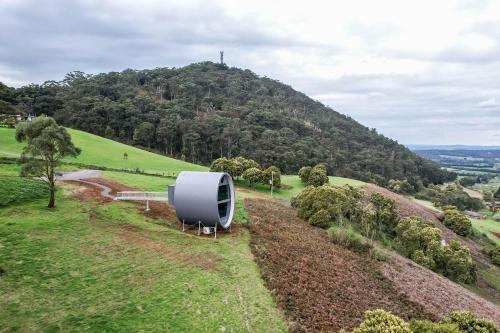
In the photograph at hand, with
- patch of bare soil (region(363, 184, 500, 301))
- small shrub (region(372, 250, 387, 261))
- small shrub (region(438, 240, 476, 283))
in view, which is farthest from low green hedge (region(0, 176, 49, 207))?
patch of bare soil (region(363, 184, 500, 301))

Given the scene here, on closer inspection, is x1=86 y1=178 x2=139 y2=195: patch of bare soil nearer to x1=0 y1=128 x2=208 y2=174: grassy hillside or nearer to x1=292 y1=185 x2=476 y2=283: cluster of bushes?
x1=0 y1=128 x2=208 y2=174: grassy hillside

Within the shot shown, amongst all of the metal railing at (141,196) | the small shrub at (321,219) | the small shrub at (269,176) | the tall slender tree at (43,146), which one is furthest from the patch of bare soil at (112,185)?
the small shrub at (269,176)

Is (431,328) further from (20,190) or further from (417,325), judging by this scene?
(20,190)

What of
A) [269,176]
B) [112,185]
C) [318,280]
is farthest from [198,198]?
[269,176]

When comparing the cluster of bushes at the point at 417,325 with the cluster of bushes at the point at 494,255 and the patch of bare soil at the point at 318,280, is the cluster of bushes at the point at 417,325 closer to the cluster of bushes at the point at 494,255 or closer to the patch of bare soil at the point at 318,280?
the patch of bare soil at the point at 318,280

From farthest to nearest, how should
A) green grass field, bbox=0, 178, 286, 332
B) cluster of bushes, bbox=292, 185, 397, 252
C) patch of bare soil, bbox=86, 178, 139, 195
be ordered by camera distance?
patch of bare soil, bbox=86, 178, 139, 195 < cluster of bushes, bbox=292, 185, 397, 252 < green grass field, bbox=0, 178, 286, 332

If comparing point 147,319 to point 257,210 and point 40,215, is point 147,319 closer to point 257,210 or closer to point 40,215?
point 40,215
